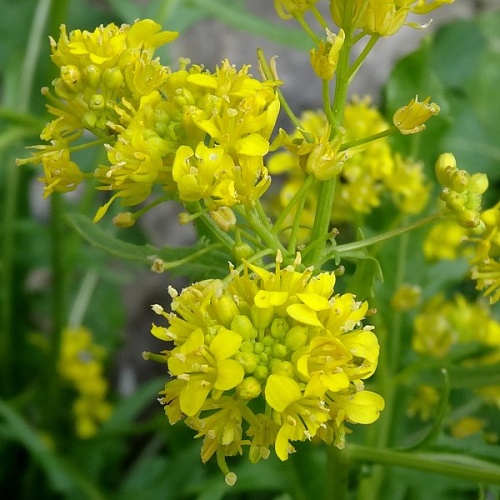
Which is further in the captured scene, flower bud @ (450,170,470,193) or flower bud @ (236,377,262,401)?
flower bud @ (450,170,470,193)

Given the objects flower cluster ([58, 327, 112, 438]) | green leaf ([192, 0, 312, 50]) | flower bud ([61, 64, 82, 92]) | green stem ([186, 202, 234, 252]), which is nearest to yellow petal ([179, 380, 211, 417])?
green stem ([186, 202, 234, 252])

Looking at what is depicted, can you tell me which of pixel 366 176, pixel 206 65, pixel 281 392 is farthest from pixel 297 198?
pixel 206 65

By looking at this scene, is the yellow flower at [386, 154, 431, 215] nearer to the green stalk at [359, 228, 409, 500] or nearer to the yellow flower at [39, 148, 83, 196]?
the green stalk at [359, 228, 409, 500]

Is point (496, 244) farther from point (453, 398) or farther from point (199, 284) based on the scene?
point (453, 398)

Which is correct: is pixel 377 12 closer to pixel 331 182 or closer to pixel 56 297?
pixel 331 182

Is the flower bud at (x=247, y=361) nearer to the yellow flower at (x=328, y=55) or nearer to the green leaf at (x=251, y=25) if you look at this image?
the yellow flower at (x=328, y=55)

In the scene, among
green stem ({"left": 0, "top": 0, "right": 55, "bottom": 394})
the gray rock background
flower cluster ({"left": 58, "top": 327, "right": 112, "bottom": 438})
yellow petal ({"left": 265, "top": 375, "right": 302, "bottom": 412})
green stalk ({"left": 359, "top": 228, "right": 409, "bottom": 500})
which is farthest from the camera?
the gray rock background

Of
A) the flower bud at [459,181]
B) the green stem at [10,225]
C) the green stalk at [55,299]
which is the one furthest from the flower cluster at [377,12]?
the green stem at [10,225]
